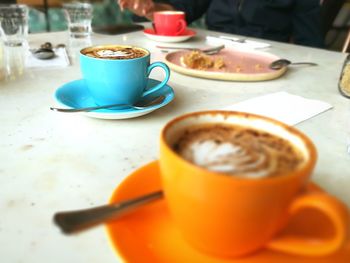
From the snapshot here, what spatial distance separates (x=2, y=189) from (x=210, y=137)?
0.23 m

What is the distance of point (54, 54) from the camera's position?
87cm

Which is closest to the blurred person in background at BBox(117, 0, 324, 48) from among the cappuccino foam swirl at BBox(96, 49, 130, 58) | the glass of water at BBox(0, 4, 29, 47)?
the glass of water at BBox(0, 4, 29, 47)

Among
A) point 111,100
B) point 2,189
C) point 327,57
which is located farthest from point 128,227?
point 327,57

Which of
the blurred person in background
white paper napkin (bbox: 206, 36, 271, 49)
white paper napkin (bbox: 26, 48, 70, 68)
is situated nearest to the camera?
white paper napkin (bbox: 26, 48, 70, 68)

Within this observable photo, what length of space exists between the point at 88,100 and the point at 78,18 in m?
0.65

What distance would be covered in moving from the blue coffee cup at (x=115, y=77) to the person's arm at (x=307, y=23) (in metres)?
1.19

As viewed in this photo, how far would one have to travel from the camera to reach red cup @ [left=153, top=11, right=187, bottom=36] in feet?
3.62

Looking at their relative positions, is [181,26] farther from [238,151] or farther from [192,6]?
[238,151]

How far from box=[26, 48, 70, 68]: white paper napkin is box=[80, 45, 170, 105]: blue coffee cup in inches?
10.4

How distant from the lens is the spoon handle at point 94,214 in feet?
0.87

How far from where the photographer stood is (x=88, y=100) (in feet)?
1.92

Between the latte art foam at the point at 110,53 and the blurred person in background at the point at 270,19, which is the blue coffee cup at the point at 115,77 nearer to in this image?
the latte art foam at the point at 110,53

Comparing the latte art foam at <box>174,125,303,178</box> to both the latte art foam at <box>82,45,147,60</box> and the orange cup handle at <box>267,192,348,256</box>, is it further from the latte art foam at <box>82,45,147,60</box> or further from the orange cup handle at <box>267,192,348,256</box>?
the latte art foam at <box>82,45,147,60</box>

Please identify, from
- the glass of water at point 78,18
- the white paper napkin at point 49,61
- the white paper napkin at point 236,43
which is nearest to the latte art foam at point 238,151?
the white paper napkin at point 49,61
